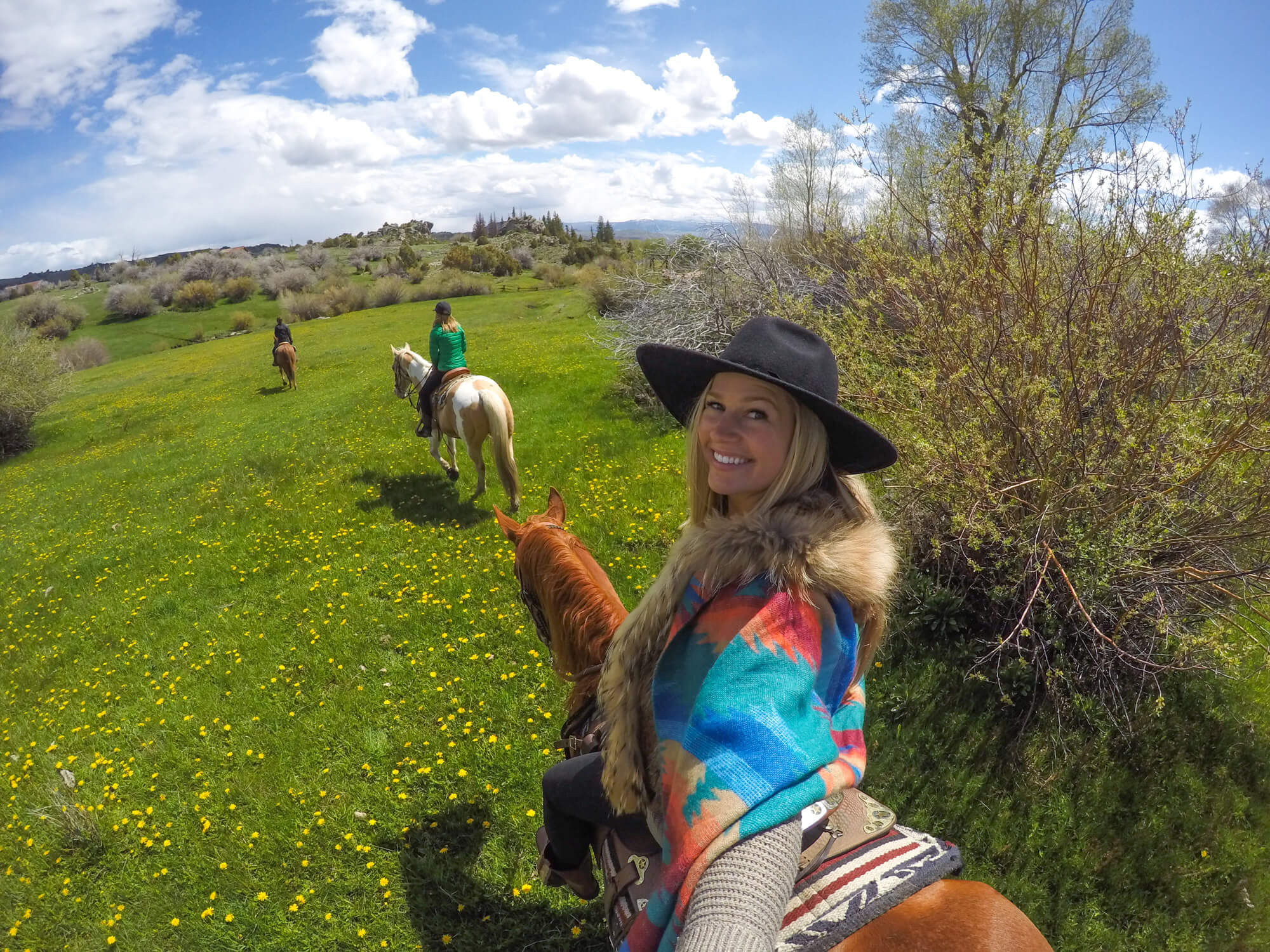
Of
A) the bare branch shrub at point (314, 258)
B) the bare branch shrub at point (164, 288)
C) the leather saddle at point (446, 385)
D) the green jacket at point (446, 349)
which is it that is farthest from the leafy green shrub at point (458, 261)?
the leather saddle at point (446, 385)

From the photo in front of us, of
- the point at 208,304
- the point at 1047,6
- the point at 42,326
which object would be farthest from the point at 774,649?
the point at 208,304

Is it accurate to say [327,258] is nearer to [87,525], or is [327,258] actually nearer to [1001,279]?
[87,525]

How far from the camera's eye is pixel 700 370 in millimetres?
1892

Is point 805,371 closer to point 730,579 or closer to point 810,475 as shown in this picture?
point 810,475

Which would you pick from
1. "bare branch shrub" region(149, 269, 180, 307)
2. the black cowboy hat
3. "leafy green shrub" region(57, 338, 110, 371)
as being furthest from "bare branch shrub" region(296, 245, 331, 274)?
the black cowboy hat

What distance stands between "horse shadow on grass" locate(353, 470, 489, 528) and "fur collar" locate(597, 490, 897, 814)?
6273 millimetres

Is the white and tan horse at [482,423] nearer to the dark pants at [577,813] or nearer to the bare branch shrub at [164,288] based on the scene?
the dark pants at [577,813]

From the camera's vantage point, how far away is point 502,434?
24.1 feet

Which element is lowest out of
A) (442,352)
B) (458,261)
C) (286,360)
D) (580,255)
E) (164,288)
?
(442,352)

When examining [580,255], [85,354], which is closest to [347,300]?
[85,354]

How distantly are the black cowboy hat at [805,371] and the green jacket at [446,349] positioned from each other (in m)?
7.07

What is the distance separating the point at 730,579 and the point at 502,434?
6171 millimetres

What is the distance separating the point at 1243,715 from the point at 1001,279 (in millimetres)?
3143

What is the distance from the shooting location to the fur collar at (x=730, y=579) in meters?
1.50
